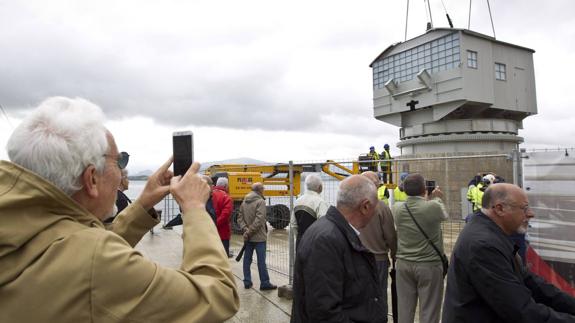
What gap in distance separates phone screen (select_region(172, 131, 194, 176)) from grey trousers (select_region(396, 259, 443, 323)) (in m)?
3.68

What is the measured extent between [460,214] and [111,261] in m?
6.92

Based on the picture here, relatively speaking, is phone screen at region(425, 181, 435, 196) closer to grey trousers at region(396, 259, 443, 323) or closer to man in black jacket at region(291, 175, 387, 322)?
grey trousers at region(396, 259, 443, 323)

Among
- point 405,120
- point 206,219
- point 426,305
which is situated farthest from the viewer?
point 405,120

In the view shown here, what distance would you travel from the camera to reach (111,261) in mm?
1061

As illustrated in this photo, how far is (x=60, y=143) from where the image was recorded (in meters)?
1.18

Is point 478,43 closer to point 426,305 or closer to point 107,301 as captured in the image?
point 426,305

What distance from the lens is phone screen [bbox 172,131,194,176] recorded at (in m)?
1.66

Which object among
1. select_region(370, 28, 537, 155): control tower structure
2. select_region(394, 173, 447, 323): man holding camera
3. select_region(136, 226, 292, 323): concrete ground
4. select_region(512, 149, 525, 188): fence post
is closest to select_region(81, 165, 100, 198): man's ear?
select_region(136, 226, 292, 323): concrete ground

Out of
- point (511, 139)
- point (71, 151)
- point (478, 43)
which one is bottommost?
point (71, 151)

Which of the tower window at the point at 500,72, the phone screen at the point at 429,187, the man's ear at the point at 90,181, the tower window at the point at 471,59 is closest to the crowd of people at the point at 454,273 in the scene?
the man's ear at the point at 90,181

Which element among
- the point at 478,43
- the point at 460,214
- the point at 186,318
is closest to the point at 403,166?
the point at 460,214

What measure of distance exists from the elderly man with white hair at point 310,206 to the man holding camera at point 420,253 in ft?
3.92

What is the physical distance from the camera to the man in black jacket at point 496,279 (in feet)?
8.09

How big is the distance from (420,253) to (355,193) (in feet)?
6.88
